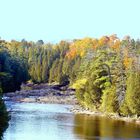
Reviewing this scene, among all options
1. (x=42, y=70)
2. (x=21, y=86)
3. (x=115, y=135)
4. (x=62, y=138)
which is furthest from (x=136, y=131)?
(x=42, y=70)

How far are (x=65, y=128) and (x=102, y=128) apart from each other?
477cm

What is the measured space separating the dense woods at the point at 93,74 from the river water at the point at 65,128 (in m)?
5.01

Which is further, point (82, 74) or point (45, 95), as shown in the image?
point (45, 95)

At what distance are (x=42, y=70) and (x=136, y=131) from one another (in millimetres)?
99283

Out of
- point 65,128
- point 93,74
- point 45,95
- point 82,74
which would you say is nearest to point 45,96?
point 45,95

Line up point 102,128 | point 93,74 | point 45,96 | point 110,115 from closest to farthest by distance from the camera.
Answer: point 102,128
point 110,115
point 93,74
point 45,96

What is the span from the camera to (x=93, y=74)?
105812 mm

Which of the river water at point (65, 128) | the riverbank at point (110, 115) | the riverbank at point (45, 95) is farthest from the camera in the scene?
the riverbank at point (45, 95)

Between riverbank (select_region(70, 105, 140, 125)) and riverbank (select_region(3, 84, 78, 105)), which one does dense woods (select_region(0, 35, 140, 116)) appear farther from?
riverbank (select_region(3, 84, 78, 105))

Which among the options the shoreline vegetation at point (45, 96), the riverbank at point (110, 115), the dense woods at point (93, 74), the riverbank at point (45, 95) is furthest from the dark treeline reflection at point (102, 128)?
the riverbank at point (45, 95)

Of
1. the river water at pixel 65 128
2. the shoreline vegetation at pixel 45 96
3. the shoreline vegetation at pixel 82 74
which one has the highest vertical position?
the shoreline vegetation at pixel 82 74

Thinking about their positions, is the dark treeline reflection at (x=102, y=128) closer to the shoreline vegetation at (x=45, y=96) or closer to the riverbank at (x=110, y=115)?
the riverbank at (x=110, y=115)

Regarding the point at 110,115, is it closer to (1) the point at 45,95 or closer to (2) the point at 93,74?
(2) the point at 93,74

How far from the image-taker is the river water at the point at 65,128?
209 feet
